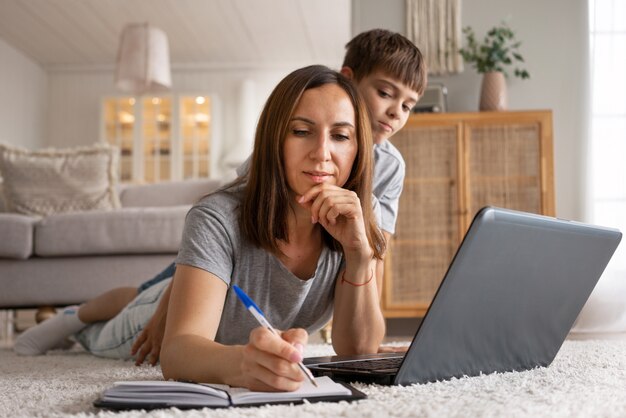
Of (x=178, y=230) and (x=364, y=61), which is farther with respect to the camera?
(x=178, y=230)

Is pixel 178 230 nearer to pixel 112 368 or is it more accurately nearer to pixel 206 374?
pixel 112 368

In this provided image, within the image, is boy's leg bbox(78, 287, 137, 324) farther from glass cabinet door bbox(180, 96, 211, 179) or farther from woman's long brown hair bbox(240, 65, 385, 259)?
glass cabinet door bbox(180, 96, 211, 179)

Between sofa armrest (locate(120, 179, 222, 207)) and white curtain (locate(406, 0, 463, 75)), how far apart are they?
1402 millimetres

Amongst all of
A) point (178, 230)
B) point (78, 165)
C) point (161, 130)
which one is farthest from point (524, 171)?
point (161, 130)

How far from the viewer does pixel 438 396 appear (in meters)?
1.01

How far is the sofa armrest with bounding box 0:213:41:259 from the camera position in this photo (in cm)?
314

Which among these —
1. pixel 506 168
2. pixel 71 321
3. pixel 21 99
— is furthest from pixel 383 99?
pixel 21 99

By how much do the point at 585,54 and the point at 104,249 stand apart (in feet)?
9.14

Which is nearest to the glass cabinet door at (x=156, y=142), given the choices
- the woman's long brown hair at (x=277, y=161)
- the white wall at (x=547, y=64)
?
the white wall at (x=547, y=64)

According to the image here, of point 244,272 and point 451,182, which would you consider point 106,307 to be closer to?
point 244,272

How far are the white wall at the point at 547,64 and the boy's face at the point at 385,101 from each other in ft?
7.09

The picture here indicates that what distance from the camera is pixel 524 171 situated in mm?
3529

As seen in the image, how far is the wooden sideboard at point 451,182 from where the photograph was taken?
350 centimetres

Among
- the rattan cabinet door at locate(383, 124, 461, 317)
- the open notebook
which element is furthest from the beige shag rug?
the rattan cabinet door at locate(383, 124, 461, 317)
